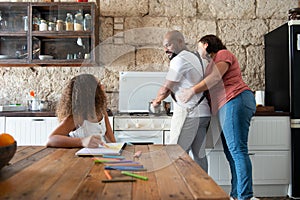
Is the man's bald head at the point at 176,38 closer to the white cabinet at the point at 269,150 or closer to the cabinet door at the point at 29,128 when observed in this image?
the white cabinet at the point at 269,150

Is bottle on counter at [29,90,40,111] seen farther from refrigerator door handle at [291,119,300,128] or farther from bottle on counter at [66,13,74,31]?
refrigerator door handle at [291,119,300,128]

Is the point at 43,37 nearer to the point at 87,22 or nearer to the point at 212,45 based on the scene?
the point at 87,22

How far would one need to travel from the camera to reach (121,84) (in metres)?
3.18

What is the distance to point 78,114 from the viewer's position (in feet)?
5.44

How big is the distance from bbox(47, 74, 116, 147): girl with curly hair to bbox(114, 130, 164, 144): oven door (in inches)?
35.7

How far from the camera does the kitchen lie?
10.6 feet

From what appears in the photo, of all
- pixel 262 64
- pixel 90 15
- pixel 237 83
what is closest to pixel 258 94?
pixel 262 64

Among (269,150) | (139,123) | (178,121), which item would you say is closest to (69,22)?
(139,123)

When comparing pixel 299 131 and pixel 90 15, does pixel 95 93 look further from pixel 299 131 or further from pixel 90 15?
pixel 299 131

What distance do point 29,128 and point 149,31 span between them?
57.7 inches

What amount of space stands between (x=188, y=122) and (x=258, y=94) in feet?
4.14

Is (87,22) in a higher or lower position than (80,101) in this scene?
higher

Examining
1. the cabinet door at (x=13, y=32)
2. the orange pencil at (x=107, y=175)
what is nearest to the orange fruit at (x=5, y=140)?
the orange pencil at (x=107, y=175)

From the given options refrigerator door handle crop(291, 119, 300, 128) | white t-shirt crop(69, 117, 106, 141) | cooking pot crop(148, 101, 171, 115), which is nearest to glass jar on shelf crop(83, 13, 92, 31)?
cooking pot crop(148, 101, 171, 115)
